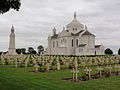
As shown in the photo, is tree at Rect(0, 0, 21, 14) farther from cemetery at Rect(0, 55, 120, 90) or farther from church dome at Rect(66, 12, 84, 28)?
church dome at Rect(66, 12, 84, 28)

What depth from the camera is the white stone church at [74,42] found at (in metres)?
60.8

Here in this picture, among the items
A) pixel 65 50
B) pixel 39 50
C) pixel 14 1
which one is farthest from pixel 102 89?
pixel 39 50

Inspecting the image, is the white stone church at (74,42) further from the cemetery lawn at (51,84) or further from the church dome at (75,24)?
the cemetery lawn at (51,84)

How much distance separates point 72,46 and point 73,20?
34.4ft

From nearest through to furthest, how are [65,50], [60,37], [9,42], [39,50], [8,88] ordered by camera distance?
[8,88]
[9,42]
[65,50]
[60,37]
[39,50]

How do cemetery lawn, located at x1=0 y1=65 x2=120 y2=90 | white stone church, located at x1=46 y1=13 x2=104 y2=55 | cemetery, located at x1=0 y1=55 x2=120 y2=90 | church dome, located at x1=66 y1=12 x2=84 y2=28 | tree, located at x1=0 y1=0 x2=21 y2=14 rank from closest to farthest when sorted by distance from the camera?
1. tree, located at x1=0 y1=0 x2=21 y2=14
2. cemetery lawn, located at x1=0 y1=65 x2=120 y2=90
3. cemetery, located at x1=0 y1=55 x2=120 y2=90
4. white stone church, located at x1=46 y1=13 x2=104 y2=55
5. church dome, located at x1=66 y1=12 x2=84 y2=28

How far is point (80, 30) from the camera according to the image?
69188 mm

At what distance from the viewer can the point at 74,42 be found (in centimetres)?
6612

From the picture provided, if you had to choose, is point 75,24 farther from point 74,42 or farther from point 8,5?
point 8,5

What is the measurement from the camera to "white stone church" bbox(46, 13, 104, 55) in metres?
60.8

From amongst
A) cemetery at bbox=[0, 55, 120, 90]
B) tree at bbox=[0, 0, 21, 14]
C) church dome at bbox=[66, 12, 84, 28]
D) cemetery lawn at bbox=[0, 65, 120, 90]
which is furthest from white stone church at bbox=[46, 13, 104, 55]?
tree at bbox=[0, 0, 21, 14]

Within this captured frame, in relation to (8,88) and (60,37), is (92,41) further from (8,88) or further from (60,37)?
(8,88)

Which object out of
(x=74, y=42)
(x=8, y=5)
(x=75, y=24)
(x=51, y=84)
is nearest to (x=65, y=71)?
(x=51, y=84)

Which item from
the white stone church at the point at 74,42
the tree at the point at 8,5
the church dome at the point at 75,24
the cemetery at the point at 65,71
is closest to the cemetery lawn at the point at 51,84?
the cemetery at the point at 65,71
